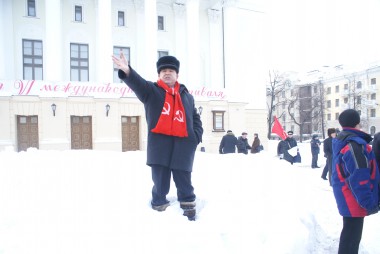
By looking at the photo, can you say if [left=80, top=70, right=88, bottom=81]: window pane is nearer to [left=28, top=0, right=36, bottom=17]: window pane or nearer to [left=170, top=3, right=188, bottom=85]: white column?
[left=28, top=0, right=36, bottom=17]: window pane

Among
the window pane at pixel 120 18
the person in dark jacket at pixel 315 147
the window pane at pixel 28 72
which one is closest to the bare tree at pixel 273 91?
the window pane at pixel 120 18

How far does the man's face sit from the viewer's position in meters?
3.51

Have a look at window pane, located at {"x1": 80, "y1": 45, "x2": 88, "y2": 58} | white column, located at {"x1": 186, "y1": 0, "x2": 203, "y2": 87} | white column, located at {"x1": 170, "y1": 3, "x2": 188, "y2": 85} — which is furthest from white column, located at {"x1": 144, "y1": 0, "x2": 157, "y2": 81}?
window pane, located at {"x1": 80, "y1": 45, "x2": 88, "y2": 58}

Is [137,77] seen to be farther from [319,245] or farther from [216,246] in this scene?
[319,245]

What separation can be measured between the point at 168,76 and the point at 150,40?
18.4 meters

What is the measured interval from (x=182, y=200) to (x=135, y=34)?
21.2m

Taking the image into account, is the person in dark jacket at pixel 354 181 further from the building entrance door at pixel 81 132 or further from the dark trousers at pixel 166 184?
the building entrance door at pixel 81 132

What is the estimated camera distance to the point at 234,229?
346 centimetres

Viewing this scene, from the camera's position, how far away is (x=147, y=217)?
3.39 meters

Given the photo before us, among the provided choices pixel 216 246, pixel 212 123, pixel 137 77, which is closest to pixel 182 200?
pixel 216 246

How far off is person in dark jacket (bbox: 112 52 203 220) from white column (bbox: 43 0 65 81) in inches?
696

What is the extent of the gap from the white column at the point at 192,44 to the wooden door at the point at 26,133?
11.1 m

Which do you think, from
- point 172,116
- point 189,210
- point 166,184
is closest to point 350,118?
point 172,116

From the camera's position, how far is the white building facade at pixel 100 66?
725 inches
